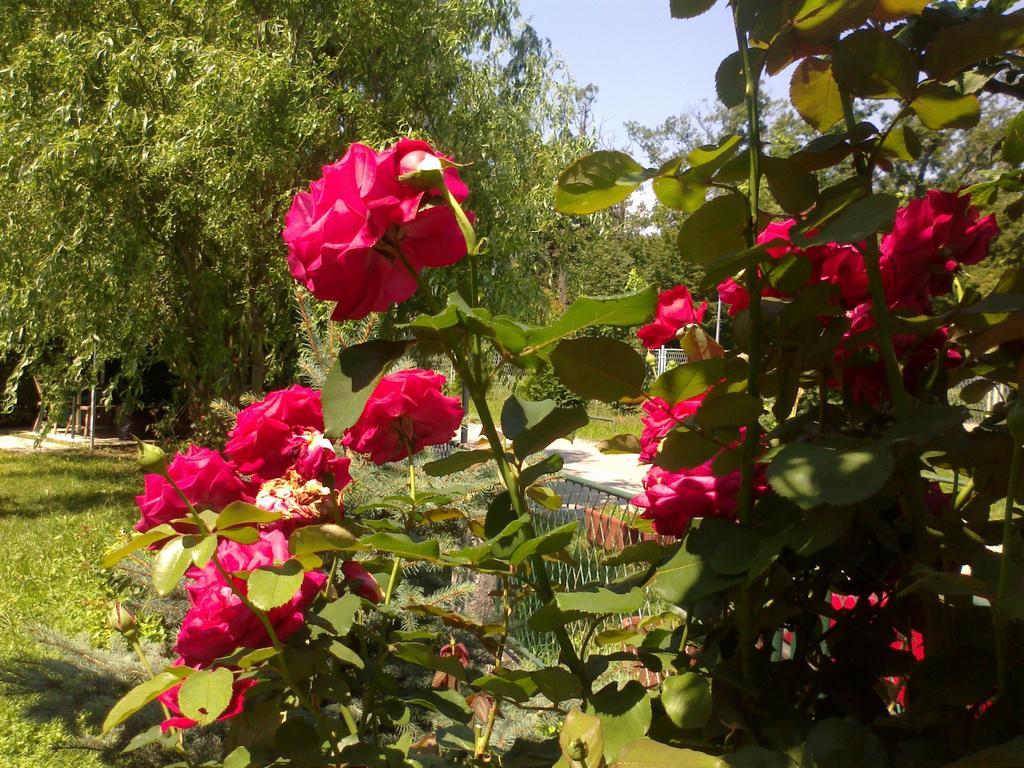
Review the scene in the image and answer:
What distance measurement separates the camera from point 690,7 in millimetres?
528

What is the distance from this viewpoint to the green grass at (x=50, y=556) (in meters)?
2.48

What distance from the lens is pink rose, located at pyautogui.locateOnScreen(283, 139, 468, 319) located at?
1.54ft

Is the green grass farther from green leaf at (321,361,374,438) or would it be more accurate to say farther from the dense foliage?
green leaf at (321,361,374,438)

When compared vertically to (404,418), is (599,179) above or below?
above

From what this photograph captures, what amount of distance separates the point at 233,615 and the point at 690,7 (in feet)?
1.66

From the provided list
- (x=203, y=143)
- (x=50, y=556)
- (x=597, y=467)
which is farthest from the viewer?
(x=597, y=467)

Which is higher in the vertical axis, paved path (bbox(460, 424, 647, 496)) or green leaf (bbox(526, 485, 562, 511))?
green leaf (bbox(526, 485, 562, 511))

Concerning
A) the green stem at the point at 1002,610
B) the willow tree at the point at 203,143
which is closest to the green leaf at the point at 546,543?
the green stem at the point at 1002,610

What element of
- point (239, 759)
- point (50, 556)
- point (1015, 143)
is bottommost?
point (50, 556)

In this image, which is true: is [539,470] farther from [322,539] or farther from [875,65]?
[875,65]

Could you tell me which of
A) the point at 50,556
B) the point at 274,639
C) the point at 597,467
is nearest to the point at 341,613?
the point at 274,639

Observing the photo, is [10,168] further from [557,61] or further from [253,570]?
[253,570]

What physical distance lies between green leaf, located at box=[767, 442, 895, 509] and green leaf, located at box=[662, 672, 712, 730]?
0.15 metres

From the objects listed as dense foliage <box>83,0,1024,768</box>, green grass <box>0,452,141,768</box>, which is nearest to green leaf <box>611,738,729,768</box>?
dense foliage <box>83,0,1024,768</box>
